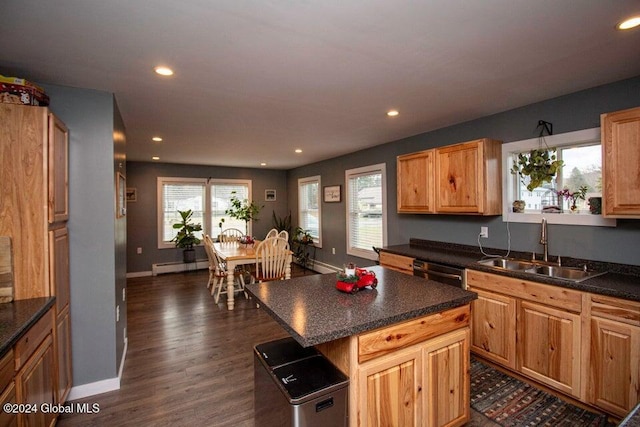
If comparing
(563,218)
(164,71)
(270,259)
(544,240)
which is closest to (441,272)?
(544,240)

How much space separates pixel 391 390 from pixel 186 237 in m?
5.87

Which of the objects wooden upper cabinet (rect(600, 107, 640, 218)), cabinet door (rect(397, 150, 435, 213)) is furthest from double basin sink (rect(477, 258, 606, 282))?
cabinet door (rect(397, 150, 435, 213))

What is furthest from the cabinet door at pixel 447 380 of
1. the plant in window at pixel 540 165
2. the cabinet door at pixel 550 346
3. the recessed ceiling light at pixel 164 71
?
the recessed ceiling light at pixel 164 71

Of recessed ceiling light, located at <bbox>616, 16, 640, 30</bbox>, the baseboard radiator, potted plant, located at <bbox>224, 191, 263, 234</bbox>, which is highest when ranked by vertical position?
recessed ceiling light, located at <bbox>616, 16, 640, 30</bbox>

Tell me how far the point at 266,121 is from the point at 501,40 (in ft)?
7.65

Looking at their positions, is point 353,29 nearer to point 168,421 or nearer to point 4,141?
point 4,141

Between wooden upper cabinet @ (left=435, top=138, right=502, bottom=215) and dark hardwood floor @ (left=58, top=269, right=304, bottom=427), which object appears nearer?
dark hardwood floor @ (left=58, top=269, right=304, bottom=427)

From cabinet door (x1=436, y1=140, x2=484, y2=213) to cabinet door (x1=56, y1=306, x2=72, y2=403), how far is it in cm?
349

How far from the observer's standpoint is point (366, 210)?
5332mm

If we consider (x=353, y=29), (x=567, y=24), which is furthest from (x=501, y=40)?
(x=353, y=29)

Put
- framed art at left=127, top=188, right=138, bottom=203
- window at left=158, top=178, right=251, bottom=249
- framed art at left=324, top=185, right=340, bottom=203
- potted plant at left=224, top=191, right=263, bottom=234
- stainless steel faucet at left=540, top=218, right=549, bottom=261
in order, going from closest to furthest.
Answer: stainless steel faucet at left=540, top=218, right=549, bottom=261 → framed art at left=324, top=185, right=340, bottom=203 → framed art at left=127, top=188, right=138, bottom=203 → window at left=158, top=178, right=251, bottom=249 → potted plant at left=224, top=191, right=263, bottom=234

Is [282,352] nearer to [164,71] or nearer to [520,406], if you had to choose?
[520,406]

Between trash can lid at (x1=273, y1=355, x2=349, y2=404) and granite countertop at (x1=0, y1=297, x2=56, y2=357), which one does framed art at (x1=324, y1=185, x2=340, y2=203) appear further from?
granite countertop at (x1=0, y1=297, x2=56, y2=357)

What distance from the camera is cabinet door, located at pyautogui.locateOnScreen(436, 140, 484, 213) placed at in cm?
309
